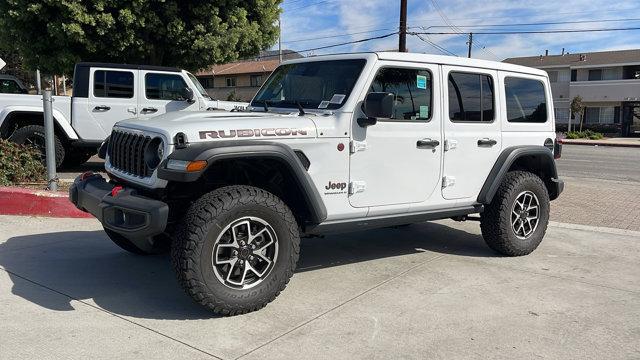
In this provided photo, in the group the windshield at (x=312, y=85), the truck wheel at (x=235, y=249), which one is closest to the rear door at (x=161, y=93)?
the windshield at (x=312, y=85)

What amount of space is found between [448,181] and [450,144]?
329 millimetres

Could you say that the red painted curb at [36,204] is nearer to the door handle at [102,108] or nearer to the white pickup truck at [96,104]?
the white pickup truck at [96,104]

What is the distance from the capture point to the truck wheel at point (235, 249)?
351cm

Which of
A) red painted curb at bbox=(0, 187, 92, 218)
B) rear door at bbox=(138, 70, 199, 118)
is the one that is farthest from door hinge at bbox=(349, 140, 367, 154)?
rear door at bbox=(138, 70, 199, 118)

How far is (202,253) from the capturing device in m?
3.51

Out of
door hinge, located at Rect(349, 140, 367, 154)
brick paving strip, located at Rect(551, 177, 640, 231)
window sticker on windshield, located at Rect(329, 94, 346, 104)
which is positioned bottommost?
brick paving strip, located at Rect(551, 177, 640, 231)

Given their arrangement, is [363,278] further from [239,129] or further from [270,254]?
[239,129]

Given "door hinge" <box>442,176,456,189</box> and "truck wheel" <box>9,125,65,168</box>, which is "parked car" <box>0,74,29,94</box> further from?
"door hinge" <box>442,176,456,189</box>

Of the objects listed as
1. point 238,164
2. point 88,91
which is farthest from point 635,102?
point 238,164

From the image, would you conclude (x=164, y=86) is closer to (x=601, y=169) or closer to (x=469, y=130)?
(x=469, y=130)

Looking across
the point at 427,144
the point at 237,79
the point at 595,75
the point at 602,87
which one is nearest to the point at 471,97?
the point at 427,144

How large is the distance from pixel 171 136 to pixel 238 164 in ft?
1.83

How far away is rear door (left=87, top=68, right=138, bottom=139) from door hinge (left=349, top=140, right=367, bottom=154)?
21.8 ft

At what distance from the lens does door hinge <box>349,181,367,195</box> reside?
4.21 m
